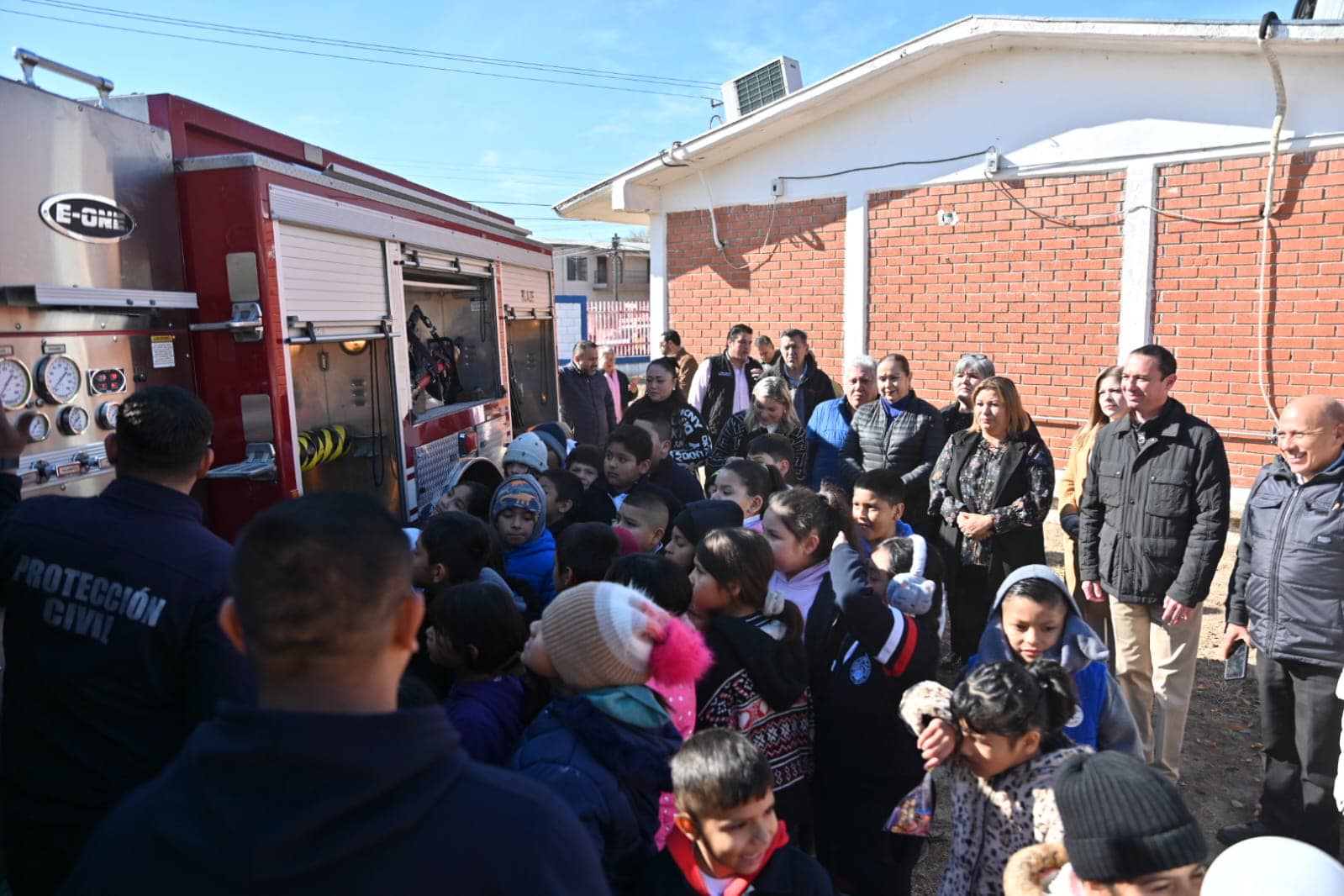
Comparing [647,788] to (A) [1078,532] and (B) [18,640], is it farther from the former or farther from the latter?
(A) [1078,532]

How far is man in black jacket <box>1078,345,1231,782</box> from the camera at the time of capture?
11.6 feet

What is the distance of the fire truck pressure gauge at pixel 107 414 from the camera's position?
3.10 metres

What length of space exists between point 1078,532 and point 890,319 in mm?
5349

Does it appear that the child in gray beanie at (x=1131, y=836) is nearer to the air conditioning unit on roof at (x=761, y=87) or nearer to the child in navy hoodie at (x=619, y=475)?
the child in navy hoodie at (x=619, y=475)

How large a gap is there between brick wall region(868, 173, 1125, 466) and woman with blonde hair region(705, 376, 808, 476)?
383 centimetres

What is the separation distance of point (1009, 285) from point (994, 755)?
23.8 ft

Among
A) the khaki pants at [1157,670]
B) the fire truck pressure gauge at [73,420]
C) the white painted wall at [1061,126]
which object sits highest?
the white painted wall at [1061,126]

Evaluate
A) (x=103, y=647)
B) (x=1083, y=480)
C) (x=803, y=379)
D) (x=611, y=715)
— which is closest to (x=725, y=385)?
(x=803, y=379)

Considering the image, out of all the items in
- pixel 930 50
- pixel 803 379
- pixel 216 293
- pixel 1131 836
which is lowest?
pixel 1131 836

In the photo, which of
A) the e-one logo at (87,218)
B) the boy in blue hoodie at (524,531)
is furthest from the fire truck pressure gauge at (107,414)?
the boy in blue hoodie at (524,531)

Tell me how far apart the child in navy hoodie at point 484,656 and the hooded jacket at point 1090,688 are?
130 centimetres

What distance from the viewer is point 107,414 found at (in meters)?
3.12

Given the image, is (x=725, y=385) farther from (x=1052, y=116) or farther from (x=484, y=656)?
(x=484, y=656)

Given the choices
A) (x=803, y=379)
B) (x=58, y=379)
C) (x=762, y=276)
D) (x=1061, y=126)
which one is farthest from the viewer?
(x=762, y=276)
